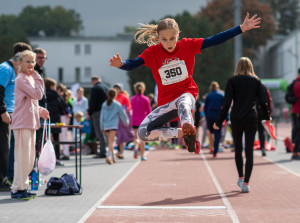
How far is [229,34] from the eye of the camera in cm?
609

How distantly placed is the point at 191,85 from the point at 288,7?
282 feet

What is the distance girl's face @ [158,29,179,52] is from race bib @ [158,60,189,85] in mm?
189

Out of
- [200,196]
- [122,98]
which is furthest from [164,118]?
[122,98]

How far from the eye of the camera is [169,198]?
8.52 metres

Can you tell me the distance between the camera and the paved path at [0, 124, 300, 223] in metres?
6.91

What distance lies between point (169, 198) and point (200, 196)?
529mm

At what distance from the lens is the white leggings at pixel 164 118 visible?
6102 mm

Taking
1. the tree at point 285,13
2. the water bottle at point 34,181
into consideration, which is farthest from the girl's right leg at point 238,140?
the tree at point 285,13

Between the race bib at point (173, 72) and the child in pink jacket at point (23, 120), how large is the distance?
2701 millimetres

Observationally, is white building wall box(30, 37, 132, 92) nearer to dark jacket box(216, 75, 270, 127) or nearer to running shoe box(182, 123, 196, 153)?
dark jacket box(216, 75, 270, 127)

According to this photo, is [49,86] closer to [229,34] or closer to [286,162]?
[286,162]

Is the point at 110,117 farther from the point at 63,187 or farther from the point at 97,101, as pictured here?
the point at 63,187

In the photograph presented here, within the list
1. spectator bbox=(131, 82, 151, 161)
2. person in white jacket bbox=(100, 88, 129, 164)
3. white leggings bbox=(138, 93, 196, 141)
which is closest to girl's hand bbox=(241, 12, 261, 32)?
white leggings bbox=(138, 93, 196, 141)

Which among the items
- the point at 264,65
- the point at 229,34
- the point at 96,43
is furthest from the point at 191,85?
the point at 264,65
